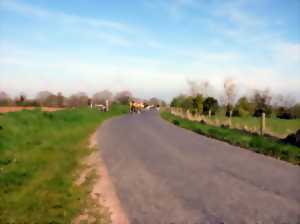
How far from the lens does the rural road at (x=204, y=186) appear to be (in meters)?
6.02

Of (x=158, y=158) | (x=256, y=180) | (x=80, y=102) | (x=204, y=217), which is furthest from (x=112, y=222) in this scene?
(x=80, y=102)

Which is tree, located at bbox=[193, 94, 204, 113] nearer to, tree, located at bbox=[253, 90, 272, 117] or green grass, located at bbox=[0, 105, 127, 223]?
tree, located at bbox=[253, 90, 272, 117]

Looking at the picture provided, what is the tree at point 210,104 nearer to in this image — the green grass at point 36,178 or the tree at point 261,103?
the tree at point 261,103

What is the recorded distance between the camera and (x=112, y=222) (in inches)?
231

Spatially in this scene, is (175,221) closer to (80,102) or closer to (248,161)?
(248,161)

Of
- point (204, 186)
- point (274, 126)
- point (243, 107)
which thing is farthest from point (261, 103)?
point (204, 186)

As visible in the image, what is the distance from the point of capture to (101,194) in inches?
308

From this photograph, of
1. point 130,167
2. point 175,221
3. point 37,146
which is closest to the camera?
point 175,221

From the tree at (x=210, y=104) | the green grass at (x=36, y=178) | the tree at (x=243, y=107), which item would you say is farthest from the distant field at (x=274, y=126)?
the tree at (x=210, y=104)

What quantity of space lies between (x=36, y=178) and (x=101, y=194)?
2.44m

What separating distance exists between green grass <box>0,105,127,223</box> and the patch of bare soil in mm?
211

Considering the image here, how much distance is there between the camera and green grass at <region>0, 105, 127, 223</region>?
20.8ft

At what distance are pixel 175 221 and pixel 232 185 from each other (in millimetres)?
2738

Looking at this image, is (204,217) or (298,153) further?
(298,153)
